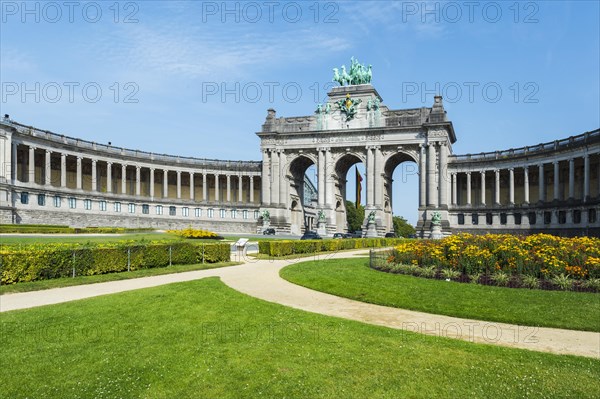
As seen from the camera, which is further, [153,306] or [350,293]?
[350,293]

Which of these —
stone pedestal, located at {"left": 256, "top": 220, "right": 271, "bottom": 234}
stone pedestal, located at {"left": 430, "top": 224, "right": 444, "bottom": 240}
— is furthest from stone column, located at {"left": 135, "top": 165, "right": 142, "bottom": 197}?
stone pedestal, located at {"left": 430, "top": 224, "right": 444, "bottom": 240}

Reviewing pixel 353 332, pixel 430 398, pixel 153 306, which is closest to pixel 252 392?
pixel 430 398

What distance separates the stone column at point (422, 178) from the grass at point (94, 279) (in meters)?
54.4

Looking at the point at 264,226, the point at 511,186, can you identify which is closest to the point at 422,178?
the point at 511,186

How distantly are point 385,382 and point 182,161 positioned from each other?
84.2 meters

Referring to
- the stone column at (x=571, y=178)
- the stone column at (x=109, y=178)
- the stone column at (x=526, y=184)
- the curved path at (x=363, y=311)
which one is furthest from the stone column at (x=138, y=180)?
the stone column at (x=571, y=178)

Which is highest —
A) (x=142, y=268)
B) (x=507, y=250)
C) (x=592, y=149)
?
(x=592, y=149)

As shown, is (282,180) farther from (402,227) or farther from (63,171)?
(402,227)

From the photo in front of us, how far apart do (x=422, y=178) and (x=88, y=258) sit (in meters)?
63.2

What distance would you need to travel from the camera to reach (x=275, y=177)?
3339 inches

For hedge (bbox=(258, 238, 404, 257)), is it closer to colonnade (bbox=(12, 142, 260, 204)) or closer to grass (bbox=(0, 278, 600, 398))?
grass (bbox=(0, 278, 600, 398))

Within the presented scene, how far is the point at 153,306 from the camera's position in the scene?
15.2 m

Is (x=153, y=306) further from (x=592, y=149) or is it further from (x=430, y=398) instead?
(x=592, y=149)

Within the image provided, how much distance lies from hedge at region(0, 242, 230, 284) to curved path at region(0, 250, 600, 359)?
6.55 ft
